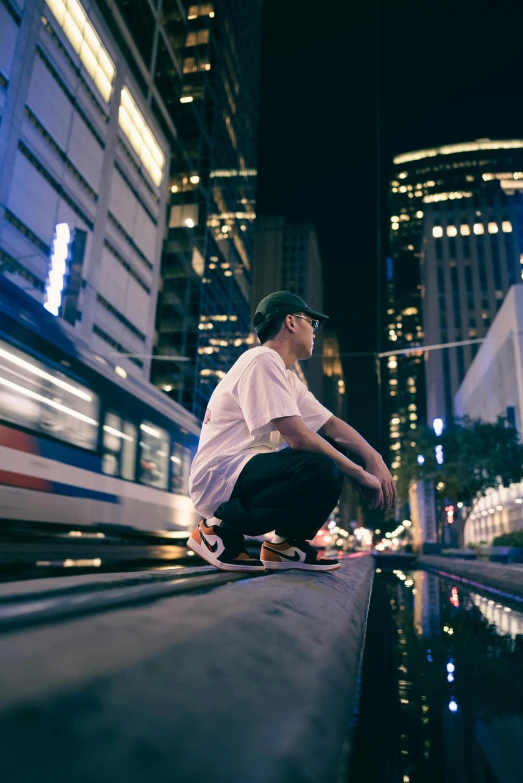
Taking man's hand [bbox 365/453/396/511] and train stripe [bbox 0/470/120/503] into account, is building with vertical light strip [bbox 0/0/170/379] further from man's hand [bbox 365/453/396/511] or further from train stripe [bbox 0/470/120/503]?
man's hand [bbox 365/453/396/511]

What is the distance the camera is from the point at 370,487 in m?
2.63

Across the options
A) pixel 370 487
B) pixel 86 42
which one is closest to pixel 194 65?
pixel 86 42

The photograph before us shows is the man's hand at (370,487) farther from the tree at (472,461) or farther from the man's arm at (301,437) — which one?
the tree at (472,461)

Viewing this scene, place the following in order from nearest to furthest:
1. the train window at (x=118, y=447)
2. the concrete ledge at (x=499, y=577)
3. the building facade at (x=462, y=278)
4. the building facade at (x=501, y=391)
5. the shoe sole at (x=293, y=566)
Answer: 1. the shoe sole at (x=293, y=566)
2. the concrete ledge at (x=499, y=577)
3. the train window at (x=118, y=447)
4. the building facade at (x=501, y=391)
5. the building facade at (x=462, y=278)

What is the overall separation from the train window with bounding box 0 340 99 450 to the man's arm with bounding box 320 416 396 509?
6412 mm

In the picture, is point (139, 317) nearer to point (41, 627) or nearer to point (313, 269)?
point (41, 627)

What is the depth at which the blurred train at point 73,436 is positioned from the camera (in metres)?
8.16

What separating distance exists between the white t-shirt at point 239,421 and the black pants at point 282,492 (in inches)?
3.0

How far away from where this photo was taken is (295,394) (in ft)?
9.48

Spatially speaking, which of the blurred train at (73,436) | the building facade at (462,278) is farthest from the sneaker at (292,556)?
→ the building facade at (462,278)

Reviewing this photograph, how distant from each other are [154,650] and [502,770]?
25.7 inches

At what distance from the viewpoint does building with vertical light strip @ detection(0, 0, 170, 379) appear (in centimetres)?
2481

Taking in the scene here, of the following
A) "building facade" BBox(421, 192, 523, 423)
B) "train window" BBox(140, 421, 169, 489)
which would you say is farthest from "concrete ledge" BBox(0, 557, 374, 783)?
"building facade" BBox(421, 192, 523, 423)

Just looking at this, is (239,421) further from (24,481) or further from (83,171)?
(83,171)
